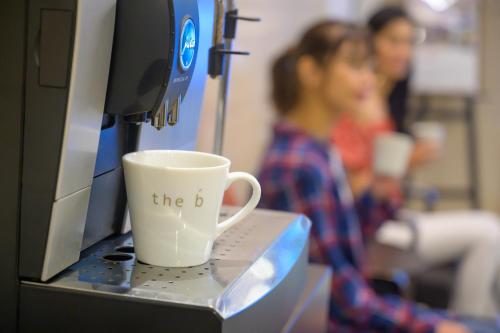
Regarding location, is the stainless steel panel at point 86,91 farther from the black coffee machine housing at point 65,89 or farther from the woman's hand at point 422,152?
the woman's hand at point 422,152

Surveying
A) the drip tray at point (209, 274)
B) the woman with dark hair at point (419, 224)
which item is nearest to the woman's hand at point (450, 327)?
the woman with dark hair at point (419, 224)

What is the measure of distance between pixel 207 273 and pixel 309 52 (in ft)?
4.27

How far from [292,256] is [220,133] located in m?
0.18

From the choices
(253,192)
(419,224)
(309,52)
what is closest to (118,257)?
(253,192)

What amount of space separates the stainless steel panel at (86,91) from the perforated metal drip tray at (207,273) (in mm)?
70

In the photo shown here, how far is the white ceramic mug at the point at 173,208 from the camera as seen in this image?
0.55 m

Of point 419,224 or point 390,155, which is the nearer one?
point 390,155

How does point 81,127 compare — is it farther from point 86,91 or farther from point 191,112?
point 191,112

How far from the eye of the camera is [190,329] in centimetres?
50

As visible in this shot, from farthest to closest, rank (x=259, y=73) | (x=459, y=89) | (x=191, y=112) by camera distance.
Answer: (x=459, y=89)
(x=259, y=73)
(x=191, y=112)

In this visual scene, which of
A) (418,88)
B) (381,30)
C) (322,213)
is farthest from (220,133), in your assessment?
(418,88)

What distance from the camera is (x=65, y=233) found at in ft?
1.78

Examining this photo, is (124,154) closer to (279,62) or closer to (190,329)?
(190,329)

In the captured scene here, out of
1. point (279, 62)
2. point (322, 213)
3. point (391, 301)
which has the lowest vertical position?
point (391, 301)
